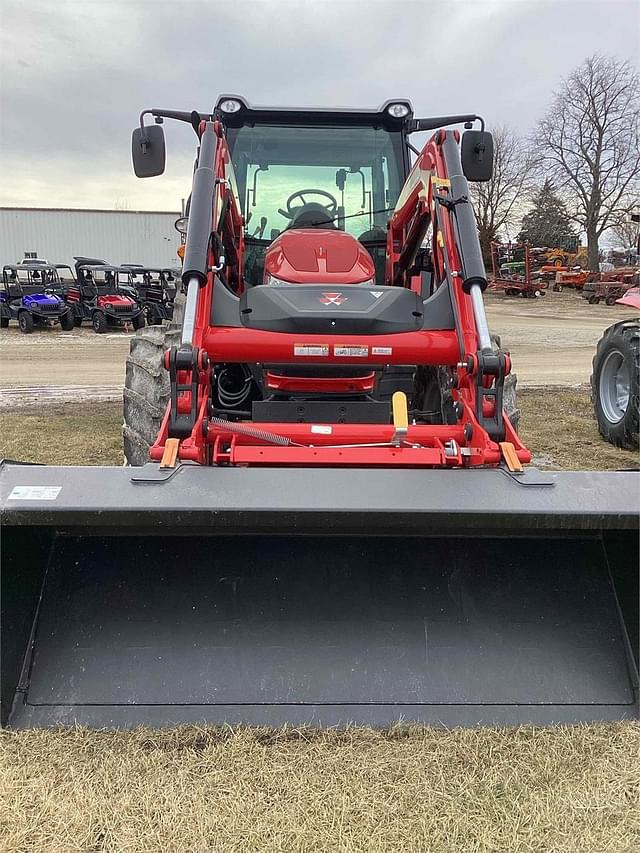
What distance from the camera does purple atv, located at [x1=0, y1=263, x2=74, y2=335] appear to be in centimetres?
1695

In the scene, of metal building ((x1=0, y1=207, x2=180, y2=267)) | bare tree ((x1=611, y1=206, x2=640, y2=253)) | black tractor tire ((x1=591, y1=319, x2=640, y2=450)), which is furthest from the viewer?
metal building ((x1=0, y1=207, x2=180, y2=267))

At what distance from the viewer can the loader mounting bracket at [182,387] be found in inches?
107

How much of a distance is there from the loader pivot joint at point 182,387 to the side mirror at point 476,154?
179 cm

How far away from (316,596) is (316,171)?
2751mm

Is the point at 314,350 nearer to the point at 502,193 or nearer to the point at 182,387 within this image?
the point at 182,387

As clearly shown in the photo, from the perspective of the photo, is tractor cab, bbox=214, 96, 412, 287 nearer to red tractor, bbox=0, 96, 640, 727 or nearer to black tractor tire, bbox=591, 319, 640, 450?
red tractor, bbox=0, 96, 640, 727

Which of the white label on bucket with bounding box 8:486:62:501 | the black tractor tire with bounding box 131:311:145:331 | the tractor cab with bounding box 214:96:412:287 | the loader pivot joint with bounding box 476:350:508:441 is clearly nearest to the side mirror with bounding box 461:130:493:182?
the tractor cab with bounding box 214:96:412:287

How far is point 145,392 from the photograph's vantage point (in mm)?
3863

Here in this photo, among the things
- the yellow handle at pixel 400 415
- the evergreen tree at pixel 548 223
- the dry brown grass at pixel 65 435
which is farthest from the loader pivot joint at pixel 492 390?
the evergreen tree at pixel 548 223

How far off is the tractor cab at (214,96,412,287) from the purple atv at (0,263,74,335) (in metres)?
14.4

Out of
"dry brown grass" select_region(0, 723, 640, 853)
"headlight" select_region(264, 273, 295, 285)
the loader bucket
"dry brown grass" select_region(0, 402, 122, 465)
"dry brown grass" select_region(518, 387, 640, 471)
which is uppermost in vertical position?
"headlight" select_region(264, 273, 295, 285)

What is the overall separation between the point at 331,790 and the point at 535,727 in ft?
2.27

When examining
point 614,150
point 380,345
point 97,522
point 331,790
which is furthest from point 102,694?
point 614,150

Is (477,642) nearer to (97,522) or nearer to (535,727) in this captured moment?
(535,727)
